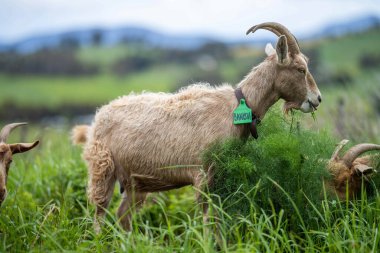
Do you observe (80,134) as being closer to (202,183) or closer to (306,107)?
(202,183)

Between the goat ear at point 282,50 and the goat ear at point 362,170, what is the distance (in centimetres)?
130

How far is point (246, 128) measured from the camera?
216 inches

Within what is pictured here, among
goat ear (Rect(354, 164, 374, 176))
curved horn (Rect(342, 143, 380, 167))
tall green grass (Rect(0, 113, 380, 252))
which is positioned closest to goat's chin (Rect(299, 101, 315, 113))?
tall green grass (Rect(0, 113, 380, 252))

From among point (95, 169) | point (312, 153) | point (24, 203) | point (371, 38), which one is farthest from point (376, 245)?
point (371, 38)

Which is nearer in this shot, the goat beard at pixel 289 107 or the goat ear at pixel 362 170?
the goat ear at pixel 362 170

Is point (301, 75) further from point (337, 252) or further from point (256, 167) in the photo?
point (337, 252)

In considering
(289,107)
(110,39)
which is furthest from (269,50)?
(110,39)

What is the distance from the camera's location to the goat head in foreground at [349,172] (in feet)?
17.8

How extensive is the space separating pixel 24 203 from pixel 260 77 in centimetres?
323

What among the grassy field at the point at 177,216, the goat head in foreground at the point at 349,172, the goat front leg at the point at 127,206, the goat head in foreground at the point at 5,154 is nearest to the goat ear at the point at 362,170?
the goat head in foreground at the point at 349,172

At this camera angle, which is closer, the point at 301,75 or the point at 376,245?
the point at 376,245

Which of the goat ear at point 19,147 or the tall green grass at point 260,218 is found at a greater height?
the goat ear at point 19,147

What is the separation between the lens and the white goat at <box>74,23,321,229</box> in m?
5.41

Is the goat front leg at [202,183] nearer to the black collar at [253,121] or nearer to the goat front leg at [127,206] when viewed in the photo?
the black collar at [253,121]
